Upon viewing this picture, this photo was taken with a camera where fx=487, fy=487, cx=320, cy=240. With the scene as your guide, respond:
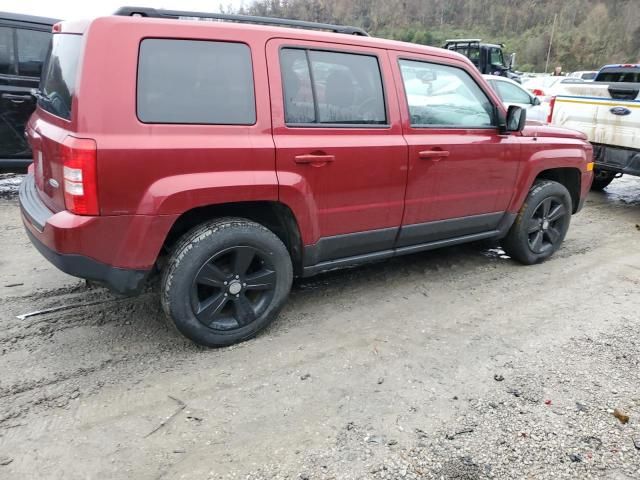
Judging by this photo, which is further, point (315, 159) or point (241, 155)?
point (315, 159)

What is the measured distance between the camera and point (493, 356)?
3033 millimetres

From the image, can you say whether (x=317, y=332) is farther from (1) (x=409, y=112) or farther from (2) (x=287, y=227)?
(1) (x=409, y=112)

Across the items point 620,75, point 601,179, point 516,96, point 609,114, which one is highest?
point 620,75

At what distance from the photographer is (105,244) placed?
2.55 m

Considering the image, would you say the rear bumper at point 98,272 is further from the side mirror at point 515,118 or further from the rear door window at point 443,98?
the side mirror at point 515,118

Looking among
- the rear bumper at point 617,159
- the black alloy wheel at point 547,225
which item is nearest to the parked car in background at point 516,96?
the rear bumper at point 617,159

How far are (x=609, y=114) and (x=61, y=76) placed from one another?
20.5ft

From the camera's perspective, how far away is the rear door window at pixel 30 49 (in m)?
5.88

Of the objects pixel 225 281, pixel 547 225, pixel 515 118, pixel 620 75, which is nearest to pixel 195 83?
pixel 225 281

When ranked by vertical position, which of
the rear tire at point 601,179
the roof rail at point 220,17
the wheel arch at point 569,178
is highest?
the roof rail at point 220,17

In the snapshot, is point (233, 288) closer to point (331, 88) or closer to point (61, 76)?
point (331, 88)

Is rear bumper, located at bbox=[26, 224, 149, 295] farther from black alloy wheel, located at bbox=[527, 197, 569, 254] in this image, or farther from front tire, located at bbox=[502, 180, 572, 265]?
black alloy wheel, located at bbox=[527, 197, 569, 254]

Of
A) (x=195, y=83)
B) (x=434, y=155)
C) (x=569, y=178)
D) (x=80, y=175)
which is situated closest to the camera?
(x=80, y=175)

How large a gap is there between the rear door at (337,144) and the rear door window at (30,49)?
176 inches
